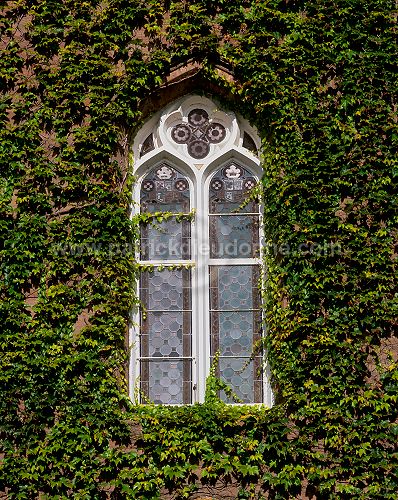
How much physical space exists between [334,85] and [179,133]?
1.52m

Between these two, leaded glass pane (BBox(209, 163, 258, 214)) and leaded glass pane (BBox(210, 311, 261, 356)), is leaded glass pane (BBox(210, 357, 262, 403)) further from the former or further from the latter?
leaded glass pane (BBox(209, 163, 258, 214))

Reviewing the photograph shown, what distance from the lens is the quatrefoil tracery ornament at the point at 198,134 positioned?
7.27 metres

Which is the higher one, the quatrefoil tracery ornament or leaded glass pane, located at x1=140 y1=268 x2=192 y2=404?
the quatrefoil tracery ornament

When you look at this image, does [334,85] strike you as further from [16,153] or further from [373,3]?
[16,153]

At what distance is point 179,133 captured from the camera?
7.32 m

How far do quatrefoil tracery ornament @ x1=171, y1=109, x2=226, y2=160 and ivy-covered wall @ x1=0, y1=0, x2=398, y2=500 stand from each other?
337 millimetres

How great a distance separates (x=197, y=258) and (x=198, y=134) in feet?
4.01

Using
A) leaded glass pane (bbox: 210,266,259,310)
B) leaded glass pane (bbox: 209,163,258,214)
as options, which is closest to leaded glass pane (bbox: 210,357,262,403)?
leaded glass pane (bbox: 210,266,259,310)

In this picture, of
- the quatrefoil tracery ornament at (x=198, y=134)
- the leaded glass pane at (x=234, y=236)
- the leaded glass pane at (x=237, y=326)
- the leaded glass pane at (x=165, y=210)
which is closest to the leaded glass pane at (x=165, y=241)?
the leaded glass pane at (x=165, y=210)

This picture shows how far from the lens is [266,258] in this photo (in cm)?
688

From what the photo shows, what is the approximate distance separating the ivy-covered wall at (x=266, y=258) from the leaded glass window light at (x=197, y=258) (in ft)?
0.71

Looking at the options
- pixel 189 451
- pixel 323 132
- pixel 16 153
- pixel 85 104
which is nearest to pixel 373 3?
pixel 323 132

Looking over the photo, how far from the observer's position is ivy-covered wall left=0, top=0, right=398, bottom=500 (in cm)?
Answer: 634

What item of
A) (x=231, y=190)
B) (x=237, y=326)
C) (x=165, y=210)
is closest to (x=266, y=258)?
(x=237, y=326)
